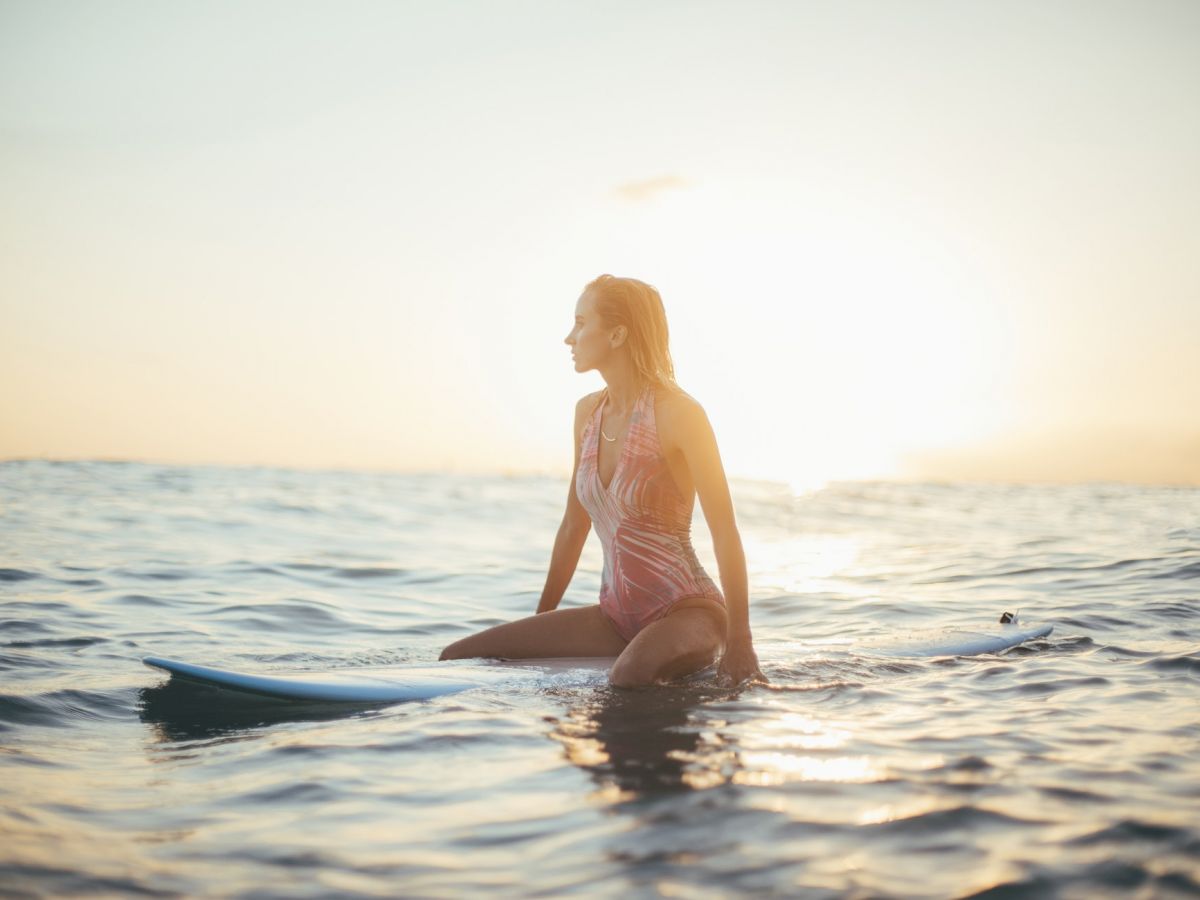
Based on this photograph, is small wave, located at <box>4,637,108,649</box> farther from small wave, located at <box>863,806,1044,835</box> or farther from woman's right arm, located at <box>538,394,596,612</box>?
small wave, located at <box>863,806,1044,835</box>

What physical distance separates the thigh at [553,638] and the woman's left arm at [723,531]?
2.53ft

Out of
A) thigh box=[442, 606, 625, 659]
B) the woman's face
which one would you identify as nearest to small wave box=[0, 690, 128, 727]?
thigh box=[442, 606, 625, 659]

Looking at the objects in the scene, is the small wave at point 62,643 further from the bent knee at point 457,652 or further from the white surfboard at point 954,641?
the white surfboard at point 954,641

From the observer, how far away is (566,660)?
5.20 metres

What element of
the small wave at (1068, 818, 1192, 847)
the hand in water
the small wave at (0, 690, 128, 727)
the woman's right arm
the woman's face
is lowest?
the small wave at (1068, 818, 1192, 847)

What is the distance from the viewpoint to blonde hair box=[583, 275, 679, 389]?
193 inches

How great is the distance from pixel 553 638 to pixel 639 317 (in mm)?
1700

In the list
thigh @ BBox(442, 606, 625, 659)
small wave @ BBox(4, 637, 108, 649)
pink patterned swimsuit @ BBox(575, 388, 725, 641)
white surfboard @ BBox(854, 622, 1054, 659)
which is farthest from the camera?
small wave @ BBox(4, 637, 108, 649)

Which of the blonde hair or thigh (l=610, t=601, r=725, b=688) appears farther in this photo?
the blonde hair

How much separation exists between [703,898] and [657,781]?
0.86 m

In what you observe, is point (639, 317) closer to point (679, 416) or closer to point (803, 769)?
point (679, 416)

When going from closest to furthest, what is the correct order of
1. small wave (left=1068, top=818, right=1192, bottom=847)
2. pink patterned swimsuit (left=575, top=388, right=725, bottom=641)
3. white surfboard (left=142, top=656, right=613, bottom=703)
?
small wave (left=1068, top=818, right=1192, bottom=847)
white surfboard (left=142, top=656, right=613, bottom=703)
pink patterned swimsuit (left=575, top=388, right=725, bottom=641)

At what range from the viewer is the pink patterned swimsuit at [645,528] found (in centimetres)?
490

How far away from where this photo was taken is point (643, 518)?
5012 mm
